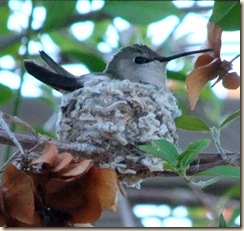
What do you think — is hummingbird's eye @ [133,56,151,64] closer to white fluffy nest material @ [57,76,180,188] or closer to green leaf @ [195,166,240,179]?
white fluffy nest material @ [57,76,180,188]

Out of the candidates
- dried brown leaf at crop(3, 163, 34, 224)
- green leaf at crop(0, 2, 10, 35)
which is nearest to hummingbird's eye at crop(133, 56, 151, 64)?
green leaf at crop(0, 2, 10, 35)

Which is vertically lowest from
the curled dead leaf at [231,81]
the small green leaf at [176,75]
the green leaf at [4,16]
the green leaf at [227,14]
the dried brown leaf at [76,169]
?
the small green leaf at [176,75]

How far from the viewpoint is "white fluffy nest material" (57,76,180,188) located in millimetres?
2318

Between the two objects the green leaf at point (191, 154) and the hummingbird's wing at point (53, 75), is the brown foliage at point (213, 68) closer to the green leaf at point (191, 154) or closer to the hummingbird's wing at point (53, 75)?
the green leaf at point (191, 154)

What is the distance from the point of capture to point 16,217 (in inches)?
59.0

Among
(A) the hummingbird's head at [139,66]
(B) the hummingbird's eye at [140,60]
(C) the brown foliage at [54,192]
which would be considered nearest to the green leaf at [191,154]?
(C) the brown foliage at [54,192]

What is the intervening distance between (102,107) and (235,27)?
3.60ft

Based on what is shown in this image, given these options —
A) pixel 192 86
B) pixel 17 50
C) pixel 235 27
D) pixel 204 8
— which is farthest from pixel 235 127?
pixel 235 27

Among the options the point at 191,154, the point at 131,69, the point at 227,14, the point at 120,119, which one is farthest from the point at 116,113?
the point at 227,14

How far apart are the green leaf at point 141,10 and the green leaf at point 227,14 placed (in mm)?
1094

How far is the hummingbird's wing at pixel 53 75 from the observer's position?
2.46 metres

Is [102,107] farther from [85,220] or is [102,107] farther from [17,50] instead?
[85,220]

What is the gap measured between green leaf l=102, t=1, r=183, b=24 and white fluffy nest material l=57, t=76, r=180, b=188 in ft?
0.75

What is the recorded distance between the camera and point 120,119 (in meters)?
2.56
